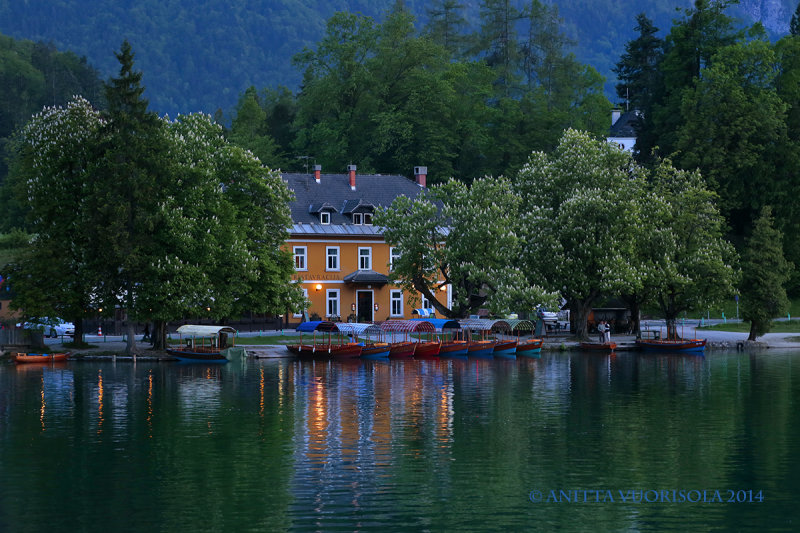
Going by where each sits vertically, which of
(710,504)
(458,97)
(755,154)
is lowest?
(710,504)

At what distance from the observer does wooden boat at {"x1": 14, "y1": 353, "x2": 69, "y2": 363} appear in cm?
7912

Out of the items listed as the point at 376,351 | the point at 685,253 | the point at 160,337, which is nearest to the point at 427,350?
the point at 376,351

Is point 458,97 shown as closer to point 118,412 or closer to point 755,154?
point 755,154

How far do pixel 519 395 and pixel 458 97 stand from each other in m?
94.1

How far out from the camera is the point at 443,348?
89625mm

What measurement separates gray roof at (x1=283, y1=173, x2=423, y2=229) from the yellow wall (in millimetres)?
1288

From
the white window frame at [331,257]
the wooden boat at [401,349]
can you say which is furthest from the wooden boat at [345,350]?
the white window frame at [331,257]

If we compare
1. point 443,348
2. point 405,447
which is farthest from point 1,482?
point 443,348

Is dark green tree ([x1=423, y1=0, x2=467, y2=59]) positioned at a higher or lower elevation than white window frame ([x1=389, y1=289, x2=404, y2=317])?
higher

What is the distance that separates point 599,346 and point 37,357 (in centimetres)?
4665

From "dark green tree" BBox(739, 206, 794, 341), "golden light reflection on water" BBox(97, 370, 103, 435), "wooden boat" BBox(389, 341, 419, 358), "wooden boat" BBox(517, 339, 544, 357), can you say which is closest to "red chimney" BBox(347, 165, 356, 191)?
"wooden boat" BBox(389, 341, 419, 358)

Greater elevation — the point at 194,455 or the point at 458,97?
the point at 458,97

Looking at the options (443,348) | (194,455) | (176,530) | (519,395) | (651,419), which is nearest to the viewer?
(176,530)

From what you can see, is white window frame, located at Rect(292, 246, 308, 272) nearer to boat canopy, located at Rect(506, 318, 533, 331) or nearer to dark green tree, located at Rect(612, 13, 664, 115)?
boat canopy, located at Rect(506, 318, 533, 331)
